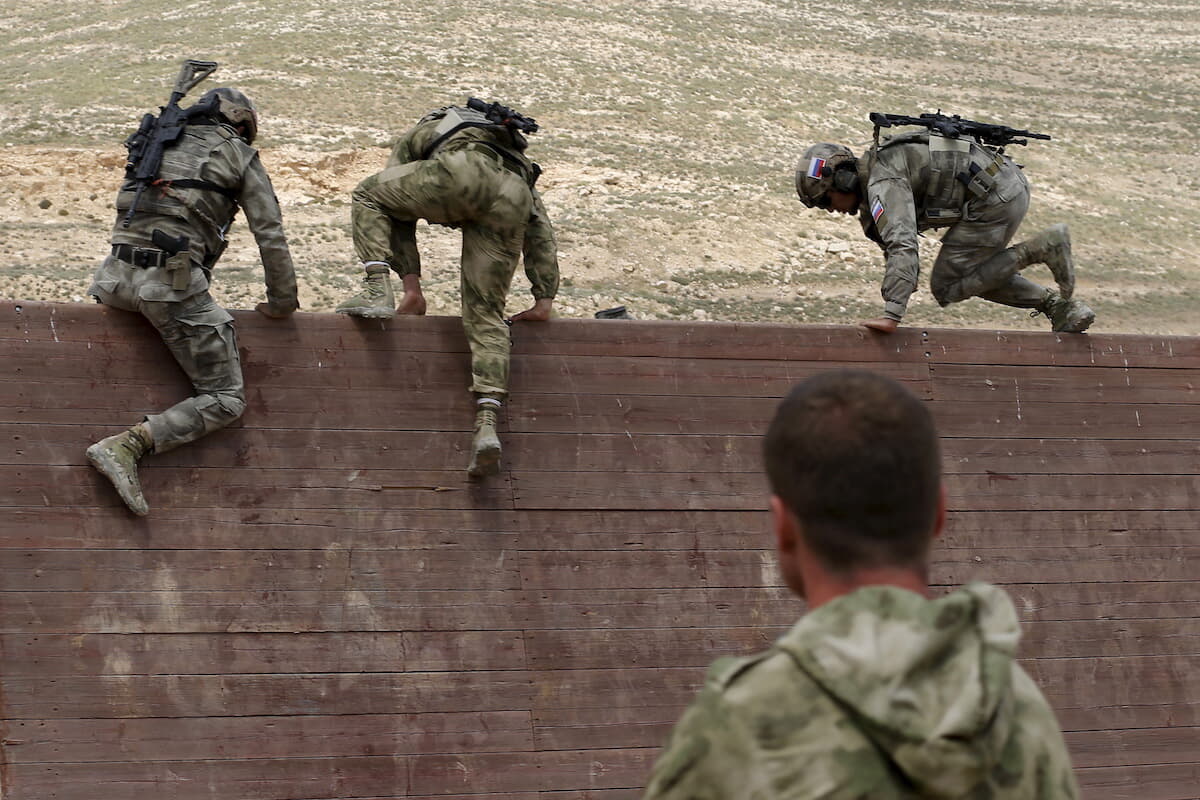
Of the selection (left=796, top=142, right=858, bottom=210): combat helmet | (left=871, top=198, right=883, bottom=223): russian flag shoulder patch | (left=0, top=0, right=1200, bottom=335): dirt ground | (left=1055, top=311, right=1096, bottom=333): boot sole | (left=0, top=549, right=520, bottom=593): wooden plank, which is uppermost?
(left=796, top=142, right=858, bottom=210): combat helmet

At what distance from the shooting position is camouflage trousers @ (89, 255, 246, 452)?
19.8 feet

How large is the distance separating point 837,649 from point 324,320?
15.8 ft

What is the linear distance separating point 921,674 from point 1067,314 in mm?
6160

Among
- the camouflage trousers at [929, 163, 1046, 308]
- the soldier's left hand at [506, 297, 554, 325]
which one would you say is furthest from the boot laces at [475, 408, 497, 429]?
the camouflage trousers at [929, 163, 1046, 308]

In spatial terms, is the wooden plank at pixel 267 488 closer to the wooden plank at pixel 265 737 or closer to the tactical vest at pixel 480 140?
the wooden plank at pixel 265 737

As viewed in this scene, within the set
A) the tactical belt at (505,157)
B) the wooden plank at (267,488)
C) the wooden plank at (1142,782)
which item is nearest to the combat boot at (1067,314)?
the wooden plank at (1142,782)

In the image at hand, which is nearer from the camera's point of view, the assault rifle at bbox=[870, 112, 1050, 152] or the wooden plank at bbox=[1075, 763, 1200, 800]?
the wooden plank at bbox=[1075, 763, 1200, 800]

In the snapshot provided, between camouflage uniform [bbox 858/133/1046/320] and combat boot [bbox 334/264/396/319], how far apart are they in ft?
8.49

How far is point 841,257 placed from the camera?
24.4 m

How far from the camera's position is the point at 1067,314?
7805 millimetres

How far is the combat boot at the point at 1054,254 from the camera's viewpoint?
7793 millimetres

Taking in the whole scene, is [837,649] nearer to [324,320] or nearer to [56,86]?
[324,320]

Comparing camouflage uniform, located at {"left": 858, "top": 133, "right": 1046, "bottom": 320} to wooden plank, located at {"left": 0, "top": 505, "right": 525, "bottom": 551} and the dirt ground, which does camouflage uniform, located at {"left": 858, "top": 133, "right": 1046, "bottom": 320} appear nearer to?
wooden plank, located at {"left": 0, "top": 505, "right": 525, "bottom": 551}

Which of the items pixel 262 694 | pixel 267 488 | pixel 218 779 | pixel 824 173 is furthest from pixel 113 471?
pixel 824 173
